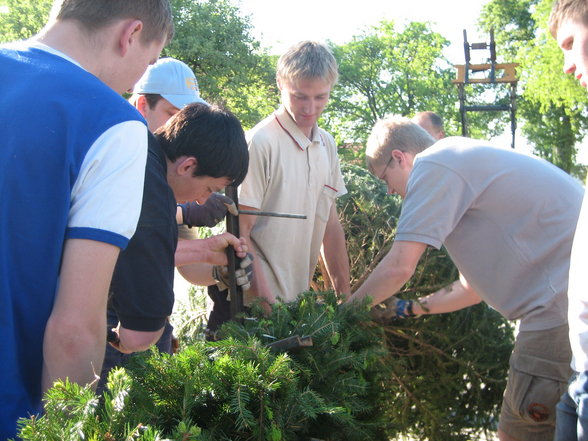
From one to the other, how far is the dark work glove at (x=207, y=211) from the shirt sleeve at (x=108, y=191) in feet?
4.05

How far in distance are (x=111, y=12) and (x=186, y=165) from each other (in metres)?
0.68

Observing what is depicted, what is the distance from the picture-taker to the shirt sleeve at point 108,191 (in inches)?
54.9

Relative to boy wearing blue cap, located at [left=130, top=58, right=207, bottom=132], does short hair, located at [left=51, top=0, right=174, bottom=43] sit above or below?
above

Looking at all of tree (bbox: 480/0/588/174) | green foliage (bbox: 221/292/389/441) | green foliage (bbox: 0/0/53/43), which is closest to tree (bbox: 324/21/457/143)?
tree (bbox: 480/0/588/174)

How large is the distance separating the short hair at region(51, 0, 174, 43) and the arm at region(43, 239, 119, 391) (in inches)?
22.9

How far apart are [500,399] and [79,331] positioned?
2.94 metres

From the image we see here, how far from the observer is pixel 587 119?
26016mm

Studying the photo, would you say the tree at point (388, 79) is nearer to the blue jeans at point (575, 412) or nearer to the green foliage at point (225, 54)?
the green foliage at point (225, 54)

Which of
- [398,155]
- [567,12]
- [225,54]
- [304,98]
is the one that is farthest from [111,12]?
[225,54]

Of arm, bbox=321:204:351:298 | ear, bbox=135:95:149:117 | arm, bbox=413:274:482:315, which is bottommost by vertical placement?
arm, bbox=413:274:482:315

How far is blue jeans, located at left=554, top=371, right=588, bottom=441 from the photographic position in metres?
1.69

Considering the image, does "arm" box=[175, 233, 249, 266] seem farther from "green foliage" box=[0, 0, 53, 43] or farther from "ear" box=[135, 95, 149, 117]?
"green foliage" box=[0, 0, 53, 43]

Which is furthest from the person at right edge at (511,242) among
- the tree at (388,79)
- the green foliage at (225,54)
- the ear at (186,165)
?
the tree at (388,79)

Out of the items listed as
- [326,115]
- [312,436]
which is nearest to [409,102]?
[326,115]
